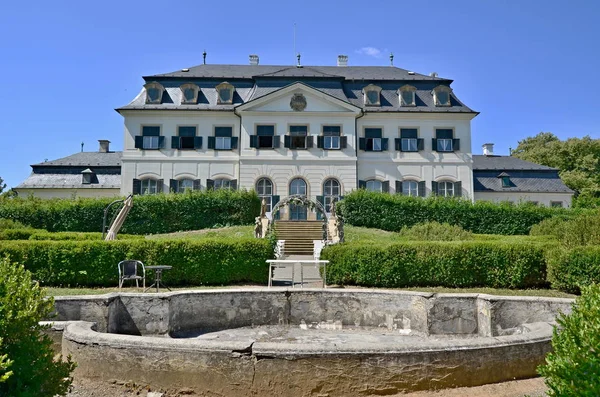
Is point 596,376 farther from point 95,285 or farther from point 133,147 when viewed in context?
point 133,147

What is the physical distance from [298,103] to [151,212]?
40.9 ft

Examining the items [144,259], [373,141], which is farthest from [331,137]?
[144,259]

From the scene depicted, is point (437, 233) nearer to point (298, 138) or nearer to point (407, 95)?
point (298, 138)

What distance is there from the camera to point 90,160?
1378 inches

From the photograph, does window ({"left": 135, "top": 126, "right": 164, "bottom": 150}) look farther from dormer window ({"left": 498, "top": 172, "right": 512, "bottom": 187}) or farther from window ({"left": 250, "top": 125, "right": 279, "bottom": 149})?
dormer window ({"left": 498, "top": 172, "right": 512, "bottom": 187})

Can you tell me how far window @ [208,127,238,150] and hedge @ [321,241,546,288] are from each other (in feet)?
67.4

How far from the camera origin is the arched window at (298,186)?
30.2m

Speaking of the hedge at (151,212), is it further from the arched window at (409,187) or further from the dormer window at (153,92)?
the arched window at (409,187)

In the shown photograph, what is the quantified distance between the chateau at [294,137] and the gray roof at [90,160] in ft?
18.2

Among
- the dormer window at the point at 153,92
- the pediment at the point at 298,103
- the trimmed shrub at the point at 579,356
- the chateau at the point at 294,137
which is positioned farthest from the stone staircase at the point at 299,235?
the trimmed shrub at the point at 579,356

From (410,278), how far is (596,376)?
9.26 metres

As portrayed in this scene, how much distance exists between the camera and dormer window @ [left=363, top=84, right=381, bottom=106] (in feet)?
104

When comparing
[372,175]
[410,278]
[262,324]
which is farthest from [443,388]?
[372,175]

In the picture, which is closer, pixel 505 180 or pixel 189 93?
pixel 189 93
